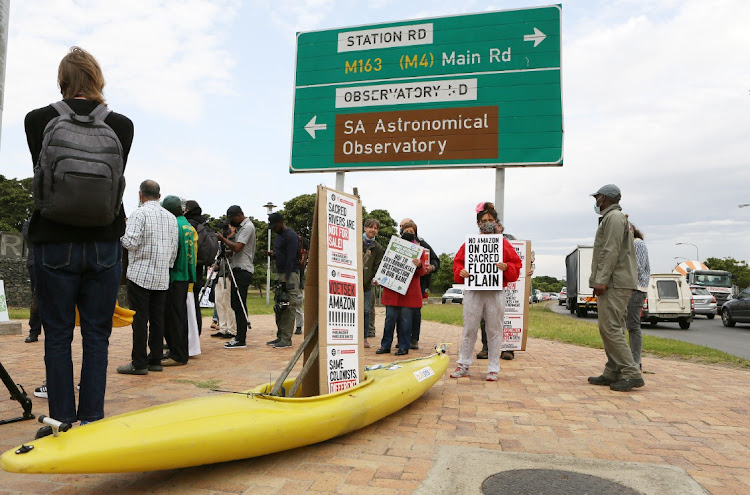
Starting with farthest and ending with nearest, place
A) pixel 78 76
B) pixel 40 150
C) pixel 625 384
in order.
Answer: pixel 625 384 → pixel 78 76 → pixel 40 150

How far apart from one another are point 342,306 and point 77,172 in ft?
6.37

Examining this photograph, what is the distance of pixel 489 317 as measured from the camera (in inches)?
221

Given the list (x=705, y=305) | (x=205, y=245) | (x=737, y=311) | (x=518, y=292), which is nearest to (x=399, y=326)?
(x=518, y=292)

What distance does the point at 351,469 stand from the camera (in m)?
2.85

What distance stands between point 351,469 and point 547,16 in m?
7.43

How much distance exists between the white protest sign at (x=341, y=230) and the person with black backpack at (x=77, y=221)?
1.38m

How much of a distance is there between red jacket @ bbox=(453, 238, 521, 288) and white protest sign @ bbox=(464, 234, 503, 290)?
55mm

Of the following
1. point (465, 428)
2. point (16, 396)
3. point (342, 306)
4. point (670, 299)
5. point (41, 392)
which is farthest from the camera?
point (670, 299)

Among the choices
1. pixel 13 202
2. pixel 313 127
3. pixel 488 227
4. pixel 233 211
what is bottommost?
pixel 488 227

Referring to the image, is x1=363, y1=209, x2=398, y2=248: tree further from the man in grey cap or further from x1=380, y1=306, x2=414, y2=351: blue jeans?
the man in grey cap

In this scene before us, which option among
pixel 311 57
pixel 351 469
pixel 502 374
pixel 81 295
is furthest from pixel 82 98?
pixel 311 57

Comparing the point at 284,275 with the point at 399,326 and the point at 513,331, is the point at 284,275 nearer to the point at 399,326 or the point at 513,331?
the point at 399,326

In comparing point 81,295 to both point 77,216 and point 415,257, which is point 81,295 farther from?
point 415,257

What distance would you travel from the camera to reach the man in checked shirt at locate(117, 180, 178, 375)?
5.36 m
